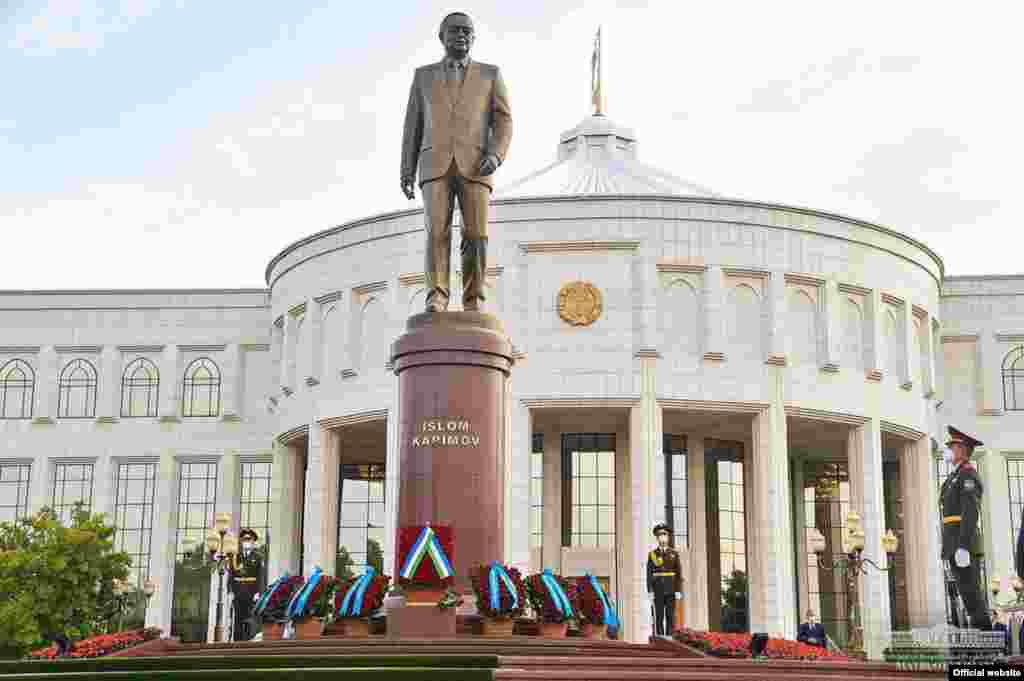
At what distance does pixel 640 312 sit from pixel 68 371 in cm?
2033

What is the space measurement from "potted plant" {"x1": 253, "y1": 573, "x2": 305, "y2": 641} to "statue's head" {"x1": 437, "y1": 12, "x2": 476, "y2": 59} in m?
6.72

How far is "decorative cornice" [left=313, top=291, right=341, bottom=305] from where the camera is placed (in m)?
40.7

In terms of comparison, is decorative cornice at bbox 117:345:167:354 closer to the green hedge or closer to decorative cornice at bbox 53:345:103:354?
decorative cornice at bbox 53:345:103:354

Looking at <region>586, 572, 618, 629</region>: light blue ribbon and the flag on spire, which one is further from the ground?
the flag on spire

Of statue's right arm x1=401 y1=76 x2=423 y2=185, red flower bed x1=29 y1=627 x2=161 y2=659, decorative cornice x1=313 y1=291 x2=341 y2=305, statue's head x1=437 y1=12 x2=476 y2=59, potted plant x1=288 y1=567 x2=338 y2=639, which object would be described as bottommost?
red flower bed x1=29 y1=627 x2=161 y2=659

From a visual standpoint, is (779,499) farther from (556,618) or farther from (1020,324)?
(556,618)

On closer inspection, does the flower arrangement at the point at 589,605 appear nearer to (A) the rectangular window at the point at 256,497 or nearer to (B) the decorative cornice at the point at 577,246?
(B) the decorative cornice at the point at 577,246

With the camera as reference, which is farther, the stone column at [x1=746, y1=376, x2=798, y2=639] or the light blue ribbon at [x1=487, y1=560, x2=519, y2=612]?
the stone column at [x1=746, y1=376, x2=798, y2=639]

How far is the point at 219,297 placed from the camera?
47.1 m

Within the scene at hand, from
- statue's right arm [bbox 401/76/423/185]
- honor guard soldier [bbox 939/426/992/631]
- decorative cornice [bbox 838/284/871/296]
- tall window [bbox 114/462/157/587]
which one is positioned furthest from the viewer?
tall window [bbox 114/462/157/587]

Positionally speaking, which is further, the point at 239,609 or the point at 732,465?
the point at 732,465

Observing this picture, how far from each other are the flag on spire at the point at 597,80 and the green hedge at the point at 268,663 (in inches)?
1481

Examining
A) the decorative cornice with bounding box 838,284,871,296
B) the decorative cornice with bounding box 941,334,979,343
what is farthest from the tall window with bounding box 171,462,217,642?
the decorative cornice with bounding box 941,334,979,343

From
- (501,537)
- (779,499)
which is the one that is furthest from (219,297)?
(501,537)
